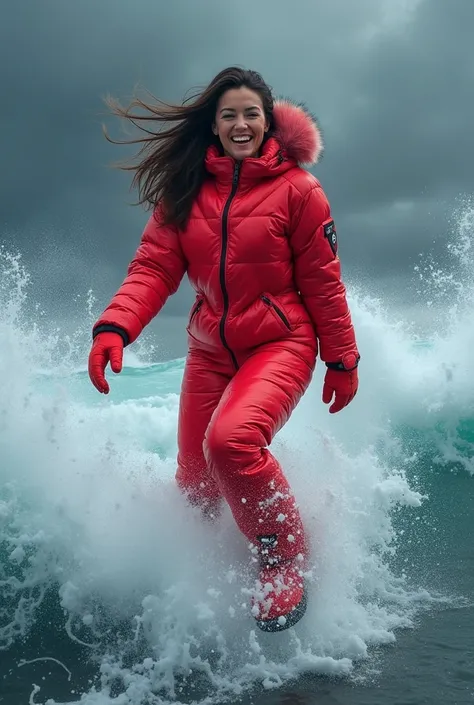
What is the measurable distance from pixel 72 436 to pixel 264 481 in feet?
6.90

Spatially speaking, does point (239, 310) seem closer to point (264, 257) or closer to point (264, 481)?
point (264, 257)

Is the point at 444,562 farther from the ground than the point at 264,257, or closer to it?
closer to it

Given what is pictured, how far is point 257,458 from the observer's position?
3096mm

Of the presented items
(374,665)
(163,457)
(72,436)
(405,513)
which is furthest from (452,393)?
(374,665)

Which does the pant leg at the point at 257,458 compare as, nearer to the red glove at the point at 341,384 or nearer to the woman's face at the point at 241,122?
the red glove at the point at 341,384

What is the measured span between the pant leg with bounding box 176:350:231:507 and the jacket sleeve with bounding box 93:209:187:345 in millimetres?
360

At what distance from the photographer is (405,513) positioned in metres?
5.48

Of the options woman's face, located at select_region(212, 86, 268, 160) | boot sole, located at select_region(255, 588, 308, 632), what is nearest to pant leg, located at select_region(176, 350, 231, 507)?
boot sole, located at select_region(255, 588, 308, 632)

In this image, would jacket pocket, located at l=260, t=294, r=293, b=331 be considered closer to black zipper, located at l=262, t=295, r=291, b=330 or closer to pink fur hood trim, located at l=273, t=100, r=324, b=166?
black zipper, located at l=262, t=295, r=291, b=330

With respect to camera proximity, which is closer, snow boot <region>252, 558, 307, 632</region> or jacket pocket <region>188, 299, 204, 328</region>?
snow boot <region>252, 558, 307, 632</region>

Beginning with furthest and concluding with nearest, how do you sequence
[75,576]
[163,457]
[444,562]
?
[163,457] → [444,562] → [75,576]

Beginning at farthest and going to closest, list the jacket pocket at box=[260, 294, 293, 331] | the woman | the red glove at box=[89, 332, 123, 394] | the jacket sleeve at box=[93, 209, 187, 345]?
the jacket sleeve at box=[93, 209, 187, 345] → the jacket pocket at box=[260, 294, 293, 331] → the red glove at box=[89, 332, 123, 394] → the woman

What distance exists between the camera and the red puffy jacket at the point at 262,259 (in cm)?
342

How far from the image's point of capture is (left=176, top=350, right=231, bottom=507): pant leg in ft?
12.2
